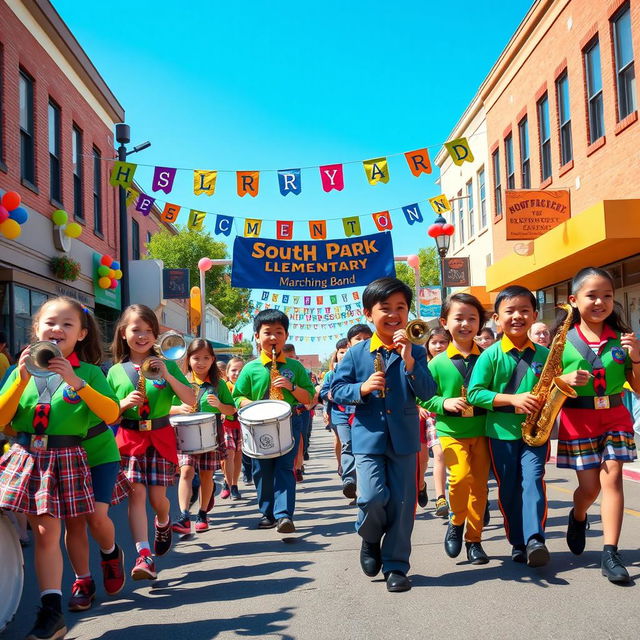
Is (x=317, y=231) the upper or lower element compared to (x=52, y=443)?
upper

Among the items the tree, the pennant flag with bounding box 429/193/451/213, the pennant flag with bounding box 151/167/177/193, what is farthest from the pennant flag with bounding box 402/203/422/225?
the tree

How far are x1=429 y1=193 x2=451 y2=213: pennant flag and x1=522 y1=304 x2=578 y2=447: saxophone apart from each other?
37.3 ft

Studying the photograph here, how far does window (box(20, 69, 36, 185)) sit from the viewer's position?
15141mm

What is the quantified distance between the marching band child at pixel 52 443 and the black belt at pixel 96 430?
103 millimetres

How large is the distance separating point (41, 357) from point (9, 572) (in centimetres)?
111

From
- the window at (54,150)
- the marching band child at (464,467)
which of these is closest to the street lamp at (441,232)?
the window at (54,150)

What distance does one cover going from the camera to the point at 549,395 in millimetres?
5004

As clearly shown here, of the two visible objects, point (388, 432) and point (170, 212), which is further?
point (170, 212)

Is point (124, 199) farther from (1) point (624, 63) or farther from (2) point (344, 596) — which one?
(2) point (344, 596)

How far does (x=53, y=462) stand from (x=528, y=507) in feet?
9.89

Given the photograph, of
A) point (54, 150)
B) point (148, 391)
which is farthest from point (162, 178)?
point (148, 391)

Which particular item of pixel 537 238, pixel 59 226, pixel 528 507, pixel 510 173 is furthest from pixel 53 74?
pixel 528 507

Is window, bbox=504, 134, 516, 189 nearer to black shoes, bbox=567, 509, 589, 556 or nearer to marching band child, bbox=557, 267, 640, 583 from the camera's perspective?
marching band child, bbox=557, 267, 640, 583

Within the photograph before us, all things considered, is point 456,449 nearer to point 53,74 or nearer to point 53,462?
point 53,462
